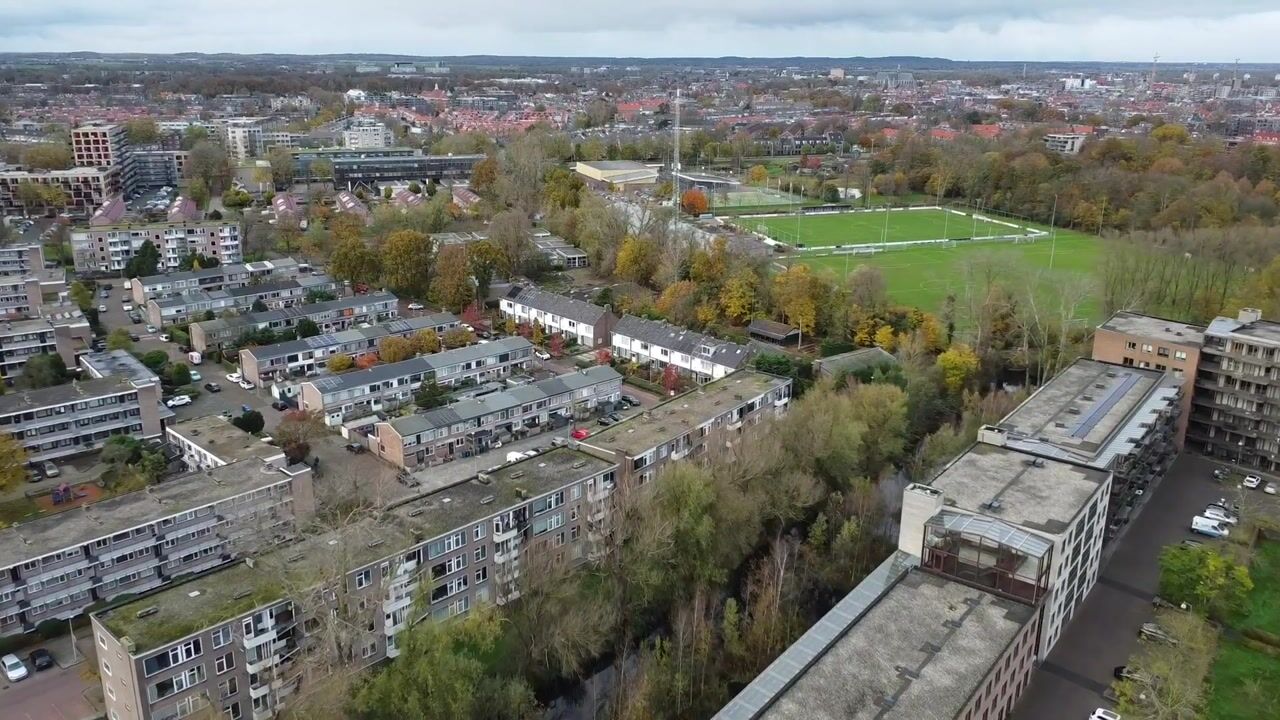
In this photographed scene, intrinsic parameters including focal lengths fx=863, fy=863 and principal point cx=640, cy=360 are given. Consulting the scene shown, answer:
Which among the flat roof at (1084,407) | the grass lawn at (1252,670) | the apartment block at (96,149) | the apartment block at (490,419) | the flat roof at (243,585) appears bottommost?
the grass lawn at (1252,670)

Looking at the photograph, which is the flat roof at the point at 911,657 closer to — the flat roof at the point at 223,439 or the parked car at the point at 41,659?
the parked car at the point at 41,659

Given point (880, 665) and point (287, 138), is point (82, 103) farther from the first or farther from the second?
point (880, 665)

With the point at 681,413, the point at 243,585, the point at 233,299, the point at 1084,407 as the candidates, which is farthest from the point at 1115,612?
the point at 233,299

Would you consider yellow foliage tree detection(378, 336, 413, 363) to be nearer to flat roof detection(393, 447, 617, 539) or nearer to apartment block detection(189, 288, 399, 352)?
apartment block detection(189, 288, 399, 352)

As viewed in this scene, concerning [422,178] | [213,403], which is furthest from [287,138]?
[213,403]

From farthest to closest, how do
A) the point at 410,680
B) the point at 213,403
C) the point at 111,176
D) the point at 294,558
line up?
the point at 111,176, the point at 213,403, the point at 294,558, the point at 410,680

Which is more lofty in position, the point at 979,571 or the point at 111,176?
the point at 111,176

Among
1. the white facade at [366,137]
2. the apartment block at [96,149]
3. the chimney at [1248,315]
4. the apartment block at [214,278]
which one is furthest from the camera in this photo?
the white facade at [366,137]

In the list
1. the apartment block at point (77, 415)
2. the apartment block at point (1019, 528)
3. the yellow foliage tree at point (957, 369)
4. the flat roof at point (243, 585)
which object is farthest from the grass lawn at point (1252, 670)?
the apartment block at point (77, 415)
